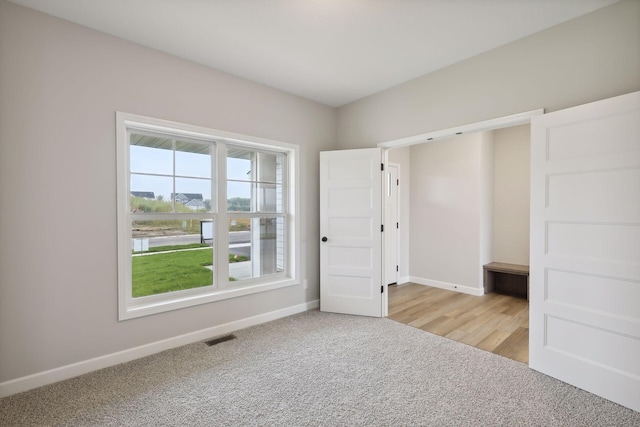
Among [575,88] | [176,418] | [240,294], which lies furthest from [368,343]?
[575,88]

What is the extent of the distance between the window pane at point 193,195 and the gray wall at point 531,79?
7.27ft

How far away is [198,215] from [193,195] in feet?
0.72

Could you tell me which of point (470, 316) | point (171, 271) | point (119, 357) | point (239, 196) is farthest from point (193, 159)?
point (470, 316)

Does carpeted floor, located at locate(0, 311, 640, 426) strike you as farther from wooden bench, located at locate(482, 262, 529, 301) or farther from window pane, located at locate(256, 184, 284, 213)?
wooden bench, located at locate(482, 262, 529, 301)

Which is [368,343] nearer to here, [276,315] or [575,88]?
[276,315]

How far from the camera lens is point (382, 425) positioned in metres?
1.78

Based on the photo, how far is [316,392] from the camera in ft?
6.93

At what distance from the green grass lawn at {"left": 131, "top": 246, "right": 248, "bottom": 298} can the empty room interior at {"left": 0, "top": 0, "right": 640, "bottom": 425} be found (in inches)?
0.9

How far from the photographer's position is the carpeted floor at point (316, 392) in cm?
185

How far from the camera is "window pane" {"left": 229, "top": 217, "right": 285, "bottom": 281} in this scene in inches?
135

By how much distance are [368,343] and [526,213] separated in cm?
356

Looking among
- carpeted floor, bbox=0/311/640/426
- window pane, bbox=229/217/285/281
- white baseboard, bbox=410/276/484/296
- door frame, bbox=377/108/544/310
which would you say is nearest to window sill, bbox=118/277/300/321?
window pane, bbox=229/217/285/281

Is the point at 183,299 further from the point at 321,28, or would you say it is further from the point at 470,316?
the point at 470,316

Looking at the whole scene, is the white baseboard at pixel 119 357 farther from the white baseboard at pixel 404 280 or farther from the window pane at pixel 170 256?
the white baseboard at pixel 404 280
